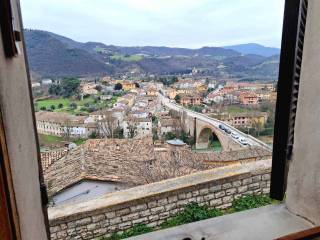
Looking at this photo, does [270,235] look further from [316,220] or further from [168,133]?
[168,133]

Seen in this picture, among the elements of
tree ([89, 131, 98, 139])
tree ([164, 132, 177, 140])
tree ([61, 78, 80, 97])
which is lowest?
tree ([164, 132, 177, 140])

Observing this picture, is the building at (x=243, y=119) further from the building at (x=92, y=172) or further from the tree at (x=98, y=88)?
the tree at (x=98, y=88)

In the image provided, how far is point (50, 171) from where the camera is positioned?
5.12m

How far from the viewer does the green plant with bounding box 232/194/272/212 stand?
11.1 feet

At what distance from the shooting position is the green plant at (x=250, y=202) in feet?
11.1

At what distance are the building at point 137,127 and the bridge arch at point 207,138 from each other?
1.72m

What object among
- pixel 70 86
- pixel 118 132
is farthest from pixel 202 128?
pixel 70 86

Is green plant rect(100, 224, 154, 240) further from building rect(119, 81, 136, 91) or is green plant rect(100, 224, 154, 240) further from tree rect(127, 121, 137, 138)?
building rect(119, 81, 136, 91)

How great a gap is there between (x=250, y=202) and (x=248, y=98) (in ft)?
15.8

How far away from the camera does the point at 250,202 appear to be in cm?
345

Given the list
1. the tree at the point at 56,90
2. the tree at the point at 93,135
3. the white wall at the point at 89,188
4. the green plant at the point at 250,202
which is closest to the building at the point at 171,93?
the tree at the point at 93,135

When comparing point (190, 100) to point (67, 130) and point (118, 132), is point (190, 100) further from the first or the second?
point (67, 130)

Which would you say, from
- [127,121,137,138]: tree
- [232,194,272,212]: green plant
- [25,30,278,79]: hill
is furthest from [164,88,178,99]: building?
[232,194,272,212]: green plant

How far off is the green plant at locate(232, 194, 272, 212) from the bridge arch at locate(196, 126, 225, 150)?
5.45m
